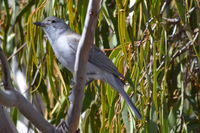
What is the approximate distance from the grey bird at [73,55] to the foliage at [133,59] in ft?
0.16

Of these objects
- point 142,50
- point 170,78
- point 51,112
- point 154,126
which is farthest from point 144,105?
point 51,112

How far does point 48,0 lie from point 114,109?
615mm

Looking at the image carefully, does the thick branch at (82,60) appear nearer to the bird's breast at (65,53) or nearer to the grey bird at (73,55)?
the grey bird at (73,55)

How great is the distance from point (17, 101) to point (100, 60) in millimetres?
967

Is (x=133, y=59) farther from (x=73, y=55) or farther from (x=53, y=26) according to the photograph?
(x=53, y=26)

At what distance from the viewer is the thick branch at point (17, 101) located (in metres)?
2.01

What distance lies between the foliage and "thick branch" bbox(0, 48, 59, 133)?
56cm

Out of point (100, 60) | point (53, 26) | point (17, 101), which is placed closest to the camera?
point (17, 101)

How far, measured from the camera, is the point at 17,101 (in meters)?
2.06

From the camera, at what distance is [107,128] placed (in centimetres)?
287

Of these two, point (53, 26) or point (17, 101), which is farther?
point (53, 26)

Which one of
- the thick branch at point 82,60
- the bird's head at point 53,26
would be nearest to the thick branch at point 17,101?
the thick branch at point 82,60

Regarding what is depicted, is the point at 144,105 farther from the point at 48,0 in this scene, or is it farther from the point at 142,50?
the point at 48,0

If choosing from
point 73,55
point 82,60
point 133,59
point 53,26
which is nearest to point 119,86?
point 133,59
